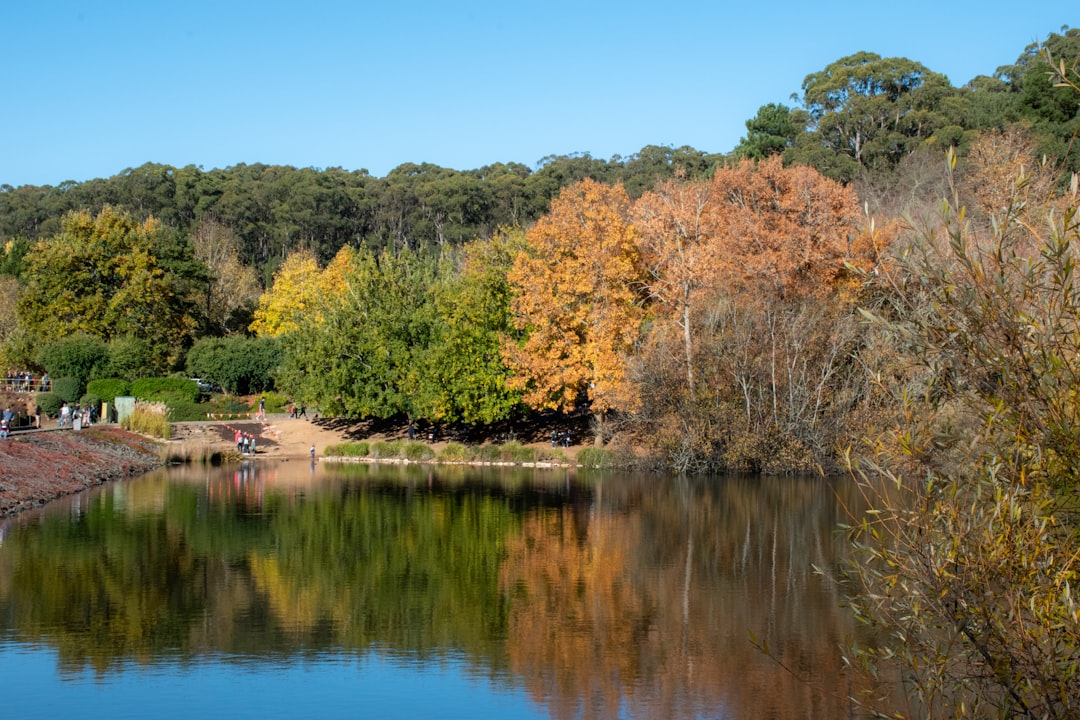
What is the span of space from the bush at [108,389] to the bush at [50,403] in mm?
1838

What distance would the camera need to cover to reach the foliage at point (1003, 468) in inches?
344

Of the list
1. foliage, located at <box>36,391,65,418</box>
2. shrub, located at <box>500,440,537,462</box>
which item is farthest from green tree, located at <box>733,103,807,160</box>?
foliage, located at <box>36,391,65,418</box>

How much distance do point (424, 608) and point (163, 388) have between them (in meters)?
42.4

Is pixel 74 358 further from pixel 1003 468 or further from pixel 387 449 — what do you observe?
pixel 1003 468

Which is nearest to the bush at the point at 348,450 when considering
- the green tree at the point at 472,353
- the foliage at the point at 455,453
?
the green tree at the point at 472,353

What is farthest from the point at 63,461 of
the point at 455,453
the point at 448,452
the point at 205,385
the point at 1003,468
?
the point at 1003,468

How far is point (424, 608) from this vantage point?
72.2ft

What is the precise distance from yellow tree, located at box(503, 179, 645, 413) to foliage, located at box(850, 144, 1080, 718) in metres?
37.8

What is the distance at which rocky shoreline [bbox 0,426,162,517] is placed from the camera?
119 feet

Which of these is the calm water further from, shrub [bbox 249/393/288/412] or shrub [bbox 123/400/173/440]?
shrub [bbox 249/393/288/412]

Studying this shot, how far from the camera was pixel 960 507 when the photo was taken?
375 inches

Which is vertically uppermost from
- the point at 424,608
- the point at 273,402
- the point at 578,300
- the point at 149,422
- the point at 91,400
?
the point at 578,300

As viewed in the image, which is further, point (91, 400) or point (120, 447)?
point (91, 400)

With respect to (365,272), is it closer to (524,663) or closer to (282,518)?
(282,518)
